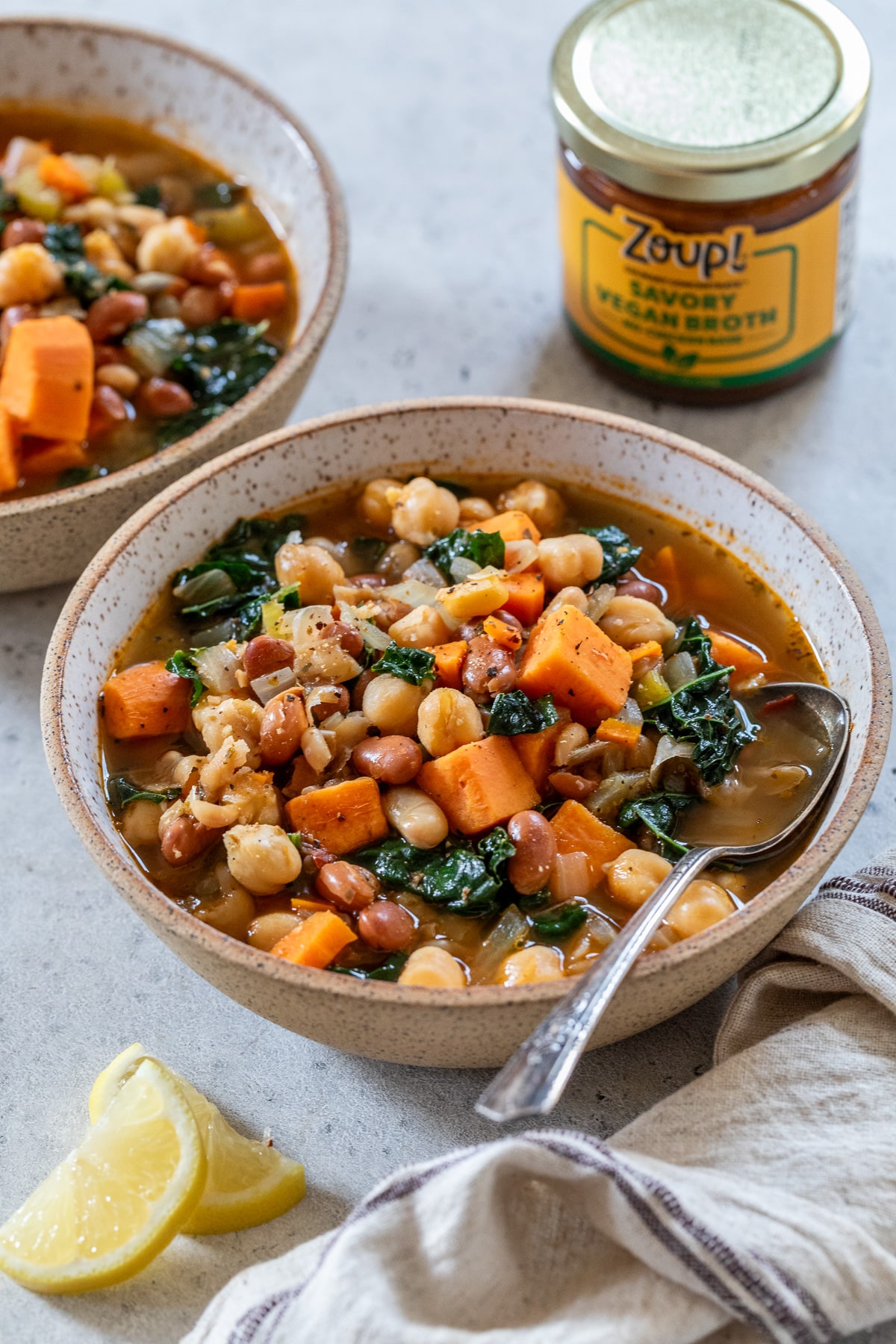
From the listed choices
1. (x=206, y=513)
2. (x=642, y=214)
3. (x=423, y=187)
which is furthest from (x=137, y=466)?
(x=423, y=187)

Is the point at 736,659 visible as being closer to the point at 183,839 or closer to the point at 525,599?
the point at 525,599

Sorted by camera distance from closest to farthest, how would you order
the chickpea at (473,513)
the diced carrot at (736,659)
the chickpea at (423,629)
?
the chickpea at (423,629) < the diced carrot at (736,659) < the chickpea at (473,513)

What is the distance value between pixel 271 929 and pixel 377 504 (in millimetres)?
1164

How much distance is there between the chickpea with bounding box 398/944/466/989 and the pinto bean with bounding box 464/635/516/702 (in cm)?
55

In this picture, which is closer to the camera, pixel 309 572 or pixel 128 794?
pixel 128 794

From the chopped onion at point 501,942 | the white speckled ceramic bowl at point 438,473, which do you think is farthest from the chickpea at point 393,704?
the white speckled ceramic bowl at point 438,473

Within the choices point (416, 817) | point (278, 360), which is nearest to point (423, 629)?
point (416, 817)

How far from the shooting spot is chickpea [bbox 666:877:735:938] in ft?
8.69

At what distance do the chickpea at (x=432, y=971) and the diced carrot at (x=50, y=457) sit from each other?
177 cm

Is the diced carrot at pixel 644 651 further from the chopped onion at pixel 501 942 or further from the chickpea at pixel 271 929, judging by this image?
the chickpea at pixel 271 929

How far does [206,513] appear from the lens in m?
3.34

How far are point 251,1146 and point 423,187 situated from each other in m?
3.40

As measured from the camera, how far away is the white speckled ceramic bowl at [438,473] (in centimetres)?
245

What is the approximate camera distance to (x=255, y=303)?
13.5ft
